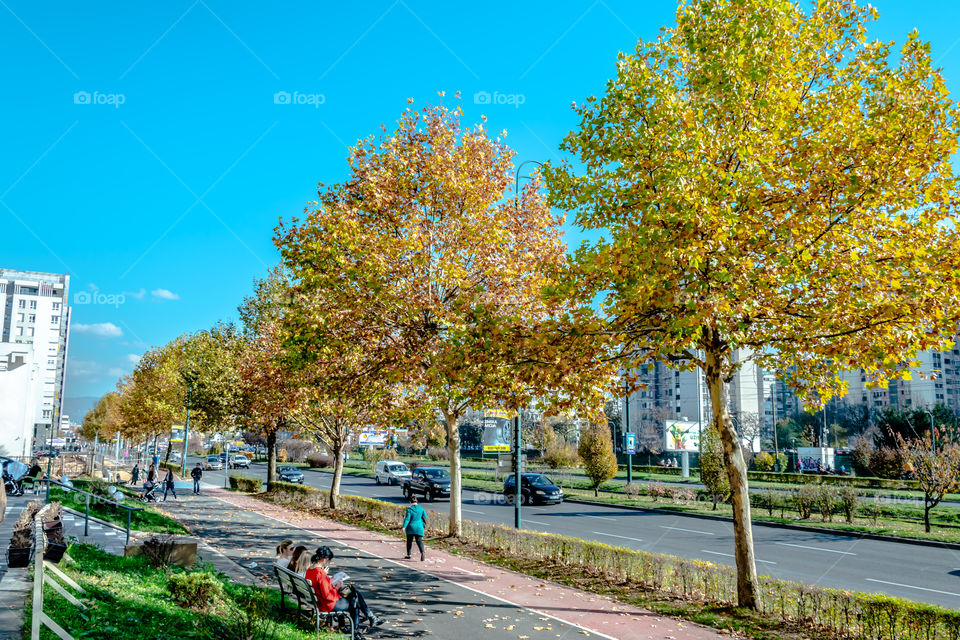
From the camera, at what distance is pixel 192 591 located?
29.5 ft

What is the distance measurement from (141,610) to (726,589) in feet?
29.8

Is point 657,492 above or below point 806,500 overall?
below

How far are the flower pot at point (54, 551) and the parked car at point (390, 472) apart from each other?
120 ft

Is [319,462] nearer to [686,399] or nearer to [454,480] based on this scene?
[454,480]

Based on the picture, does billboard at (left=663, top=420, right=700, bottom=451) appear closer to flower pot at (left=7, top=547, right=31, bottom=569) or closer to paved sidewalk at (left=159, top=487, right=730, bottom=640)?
paved sidewalk at (left=159, top=487, right=730, bottom=640)

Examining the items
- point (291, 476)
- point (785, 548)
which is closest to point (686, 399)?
point (291, 476)

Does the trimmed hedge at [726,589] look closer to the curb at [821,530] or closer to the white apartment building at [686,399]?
the curb at [821,530]

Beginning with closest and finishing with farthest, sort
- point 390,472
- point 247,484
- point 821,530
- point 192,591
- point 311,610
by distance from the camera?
1. point 192,591
2. point 311,610
3. point 821,530
4. point 247,484
5. point 390,472

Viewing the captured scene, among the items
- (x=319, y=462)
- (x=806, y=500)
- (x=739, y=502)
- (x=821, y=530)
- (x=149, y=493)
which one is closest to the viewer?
(x=739, y=502)

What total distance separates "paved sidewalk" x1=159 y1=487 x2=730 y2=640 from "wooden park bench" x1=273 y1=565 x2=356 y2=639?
594mm

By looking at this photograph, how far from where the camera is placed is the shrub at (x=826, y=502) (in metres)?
25.7

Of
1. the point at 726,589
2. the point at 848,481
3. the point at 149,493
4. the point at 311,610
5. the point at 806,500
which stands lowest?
the point at 848,481

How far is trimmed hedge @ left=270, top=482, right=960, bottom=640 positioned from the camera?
9.00 m

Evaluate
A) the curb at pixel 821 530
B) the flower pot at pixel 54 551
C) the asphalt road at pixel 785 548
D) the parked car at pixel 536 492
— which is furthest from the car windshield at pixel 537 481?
the flower pot at pixel 54 551
